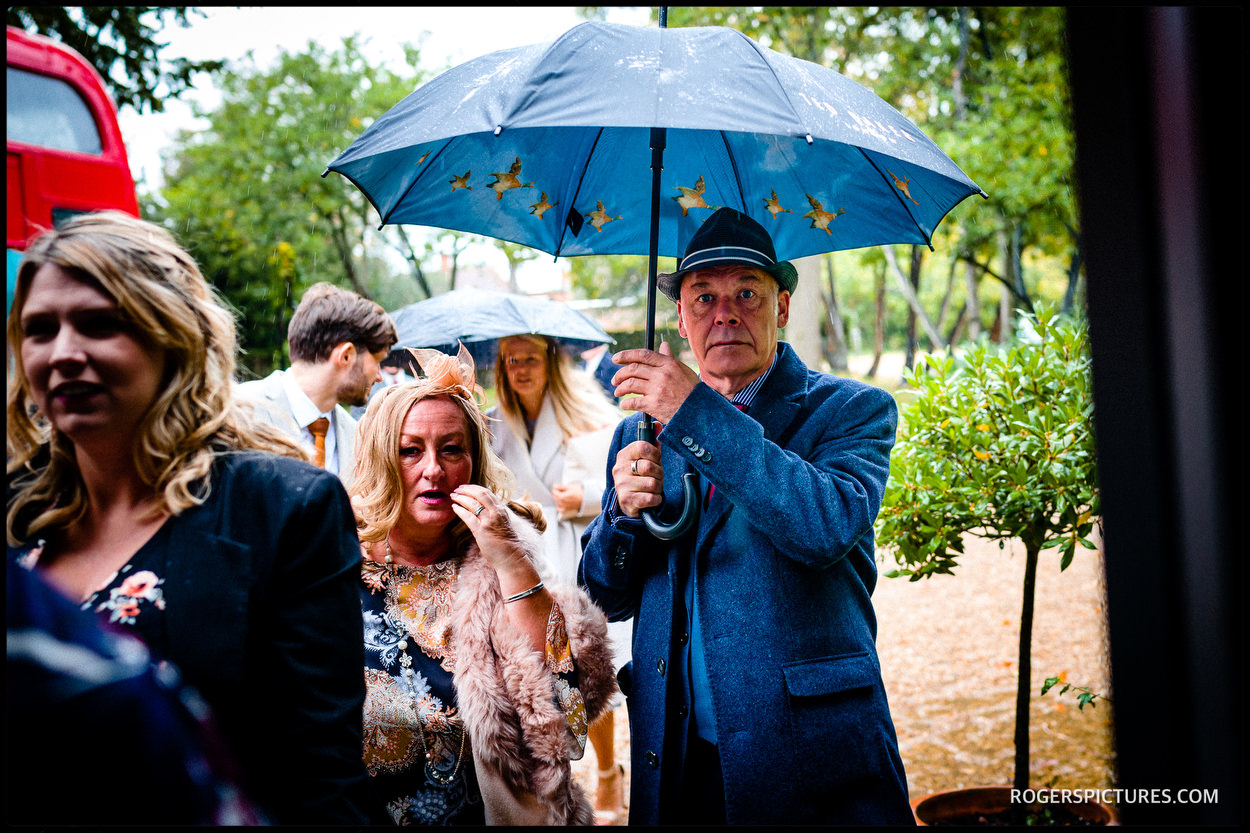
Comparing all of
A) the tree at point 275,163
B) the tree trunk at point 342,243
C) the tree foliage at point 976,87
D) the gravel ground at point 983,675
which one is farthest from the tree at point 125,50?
the tree trunk at point 342,243

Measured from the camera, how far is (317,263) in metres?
15.5

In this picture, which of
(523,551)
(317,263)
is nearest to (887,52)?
(317,263)

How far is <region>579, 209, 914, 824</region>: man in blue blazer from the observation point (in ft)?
6.56

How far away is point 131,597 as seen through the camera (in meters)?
1.46

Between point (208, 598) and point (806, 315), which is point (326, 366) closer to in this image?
point (208, 598)

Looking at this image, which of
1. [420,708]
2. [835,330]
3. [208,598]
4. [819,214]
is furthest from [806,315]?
[835,330]

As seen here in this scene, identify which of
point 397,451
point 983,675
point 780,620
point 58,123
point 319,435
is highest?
point 58,123

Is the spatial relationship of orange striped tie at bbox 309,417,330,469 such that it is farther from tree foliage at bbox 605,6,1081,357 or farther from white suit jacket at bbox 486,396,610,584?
tree foliage at bbox 605,6,1081,357

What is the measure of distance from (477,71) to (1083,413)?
102 inches

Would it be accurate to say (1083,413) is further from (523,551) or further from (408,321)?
(408,321)

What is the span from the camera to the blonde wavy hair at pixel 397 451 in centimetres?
246

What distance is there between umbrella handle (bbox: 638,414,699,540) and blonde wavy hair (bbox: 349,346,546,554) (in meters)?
0.48

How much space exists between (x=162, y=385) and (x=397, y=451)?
0.93 m

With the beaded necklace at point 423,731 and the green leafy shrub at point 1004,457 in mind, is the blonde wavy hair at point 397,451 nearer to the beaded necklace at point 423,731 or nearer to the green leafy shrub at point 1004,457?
the beaded necklace at point 423,731
